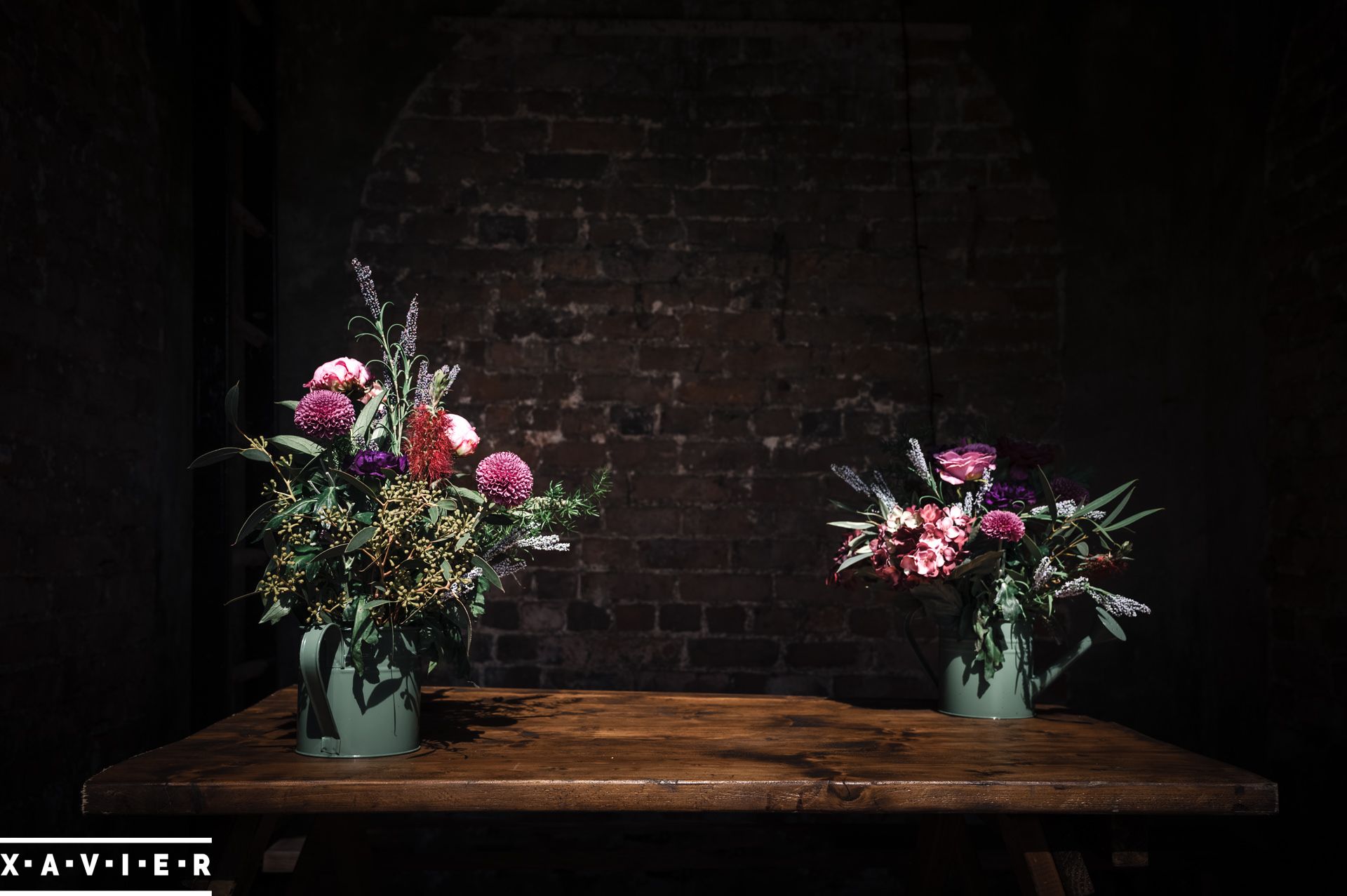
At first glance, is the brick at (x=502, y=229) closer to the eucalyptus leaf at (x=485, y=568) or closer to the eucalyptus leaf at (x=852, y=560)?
the eucalyptus leaf at (x=852, y=560)

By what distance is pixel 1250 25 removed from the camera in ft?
10.4

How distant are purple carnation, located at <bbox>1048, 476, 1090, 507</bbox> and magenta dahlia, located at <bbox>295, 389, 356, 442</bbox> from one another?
50.6 inches

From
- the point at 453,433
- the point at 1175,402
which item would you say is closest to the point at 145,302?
the point at 453,433

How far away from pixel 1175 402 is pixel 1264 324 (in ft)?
1.42

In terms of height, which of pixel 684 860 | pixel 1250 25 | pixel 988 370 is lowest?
pixel 684 860

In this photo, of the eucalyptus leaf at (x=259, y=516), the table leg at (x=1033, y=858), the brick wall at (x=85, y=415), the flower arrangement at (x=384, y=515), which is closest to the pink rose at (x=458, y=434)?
the flower arrangement at (x=384, y=515)

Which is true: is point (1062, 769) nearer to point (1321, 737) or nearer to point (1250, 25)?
point (1321, 737)

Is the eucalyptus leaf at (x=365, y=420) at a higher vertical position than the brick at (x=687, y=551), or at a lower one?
higher

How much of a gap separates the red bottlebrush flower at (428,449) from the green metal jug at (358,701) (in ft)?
0.81

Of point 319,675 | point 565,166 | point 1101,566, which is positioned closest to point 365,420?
point 319,675

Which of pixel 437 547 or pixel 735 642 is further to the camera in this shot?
pixel 735 642

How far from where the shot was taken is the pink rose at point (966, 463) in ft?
6.63

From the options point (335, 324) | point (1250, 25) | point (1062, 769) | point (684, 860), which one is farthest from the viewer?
point (335, 324)

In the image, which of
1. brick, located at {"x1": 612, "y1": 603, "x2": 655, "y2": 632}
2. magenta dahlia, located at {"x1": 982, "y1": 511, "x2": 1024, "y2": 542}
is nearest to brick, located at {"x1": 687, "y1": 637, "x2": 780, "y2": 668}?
brick, located at {"x1": 612, "y1": 603, "x2": 655, "y2": 632}
